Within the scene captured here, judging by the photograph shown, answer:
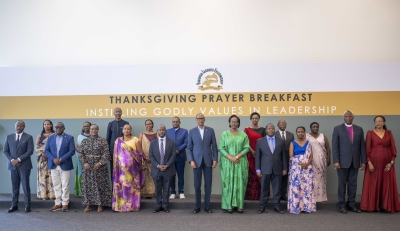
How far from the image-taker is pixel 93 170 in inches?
219

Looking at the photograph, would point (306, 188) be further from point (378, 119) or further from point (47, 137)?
point (47, 137)

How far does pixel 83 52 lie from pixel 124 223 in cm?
388

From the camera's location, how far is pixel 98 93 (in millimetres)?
6949

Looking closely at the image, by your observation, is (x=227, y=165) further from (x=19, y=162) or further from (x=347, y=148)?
(x=19, y=162)

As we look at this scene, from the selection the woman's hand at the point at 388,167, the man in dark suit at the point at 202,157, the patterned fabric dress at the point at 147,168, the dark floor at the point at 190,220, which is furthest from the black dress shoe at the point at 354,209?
the patterned fabric dress at the point at 147,168

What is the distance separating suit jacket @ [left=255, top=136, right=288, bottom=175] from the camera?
5.39 metres

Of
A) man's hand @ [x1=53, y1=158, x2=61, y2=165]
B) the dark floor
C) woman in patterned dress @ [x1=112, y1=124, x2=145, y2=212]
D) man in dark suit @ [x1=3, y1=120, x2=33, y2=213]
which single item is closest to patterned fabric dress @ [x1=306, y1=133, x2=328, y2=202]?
the dark floor

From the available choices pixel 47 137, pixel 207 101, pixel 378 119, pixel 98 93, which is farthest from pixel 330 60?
pixel 47 137

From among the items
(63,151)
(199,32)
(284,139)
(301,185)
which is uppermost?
(199,32)

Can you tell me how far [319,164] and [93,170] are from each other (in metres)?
3.66

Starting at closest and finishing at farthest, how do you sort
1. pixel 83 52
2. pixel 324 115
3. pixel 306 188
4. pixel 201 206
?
1. pixel 306 188
2. pixel 201 206
3. pixel 324 115
4. pixel 83 52

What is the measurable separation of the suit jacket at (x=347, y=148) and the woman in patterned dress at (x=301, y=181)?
1.46 feet

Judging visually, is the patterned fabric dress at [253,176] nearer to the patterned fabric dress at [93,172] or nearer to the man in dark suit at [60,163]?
the patterned fabric dress at [93,172]

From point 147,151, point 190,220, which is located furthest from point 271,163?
point 147,151
